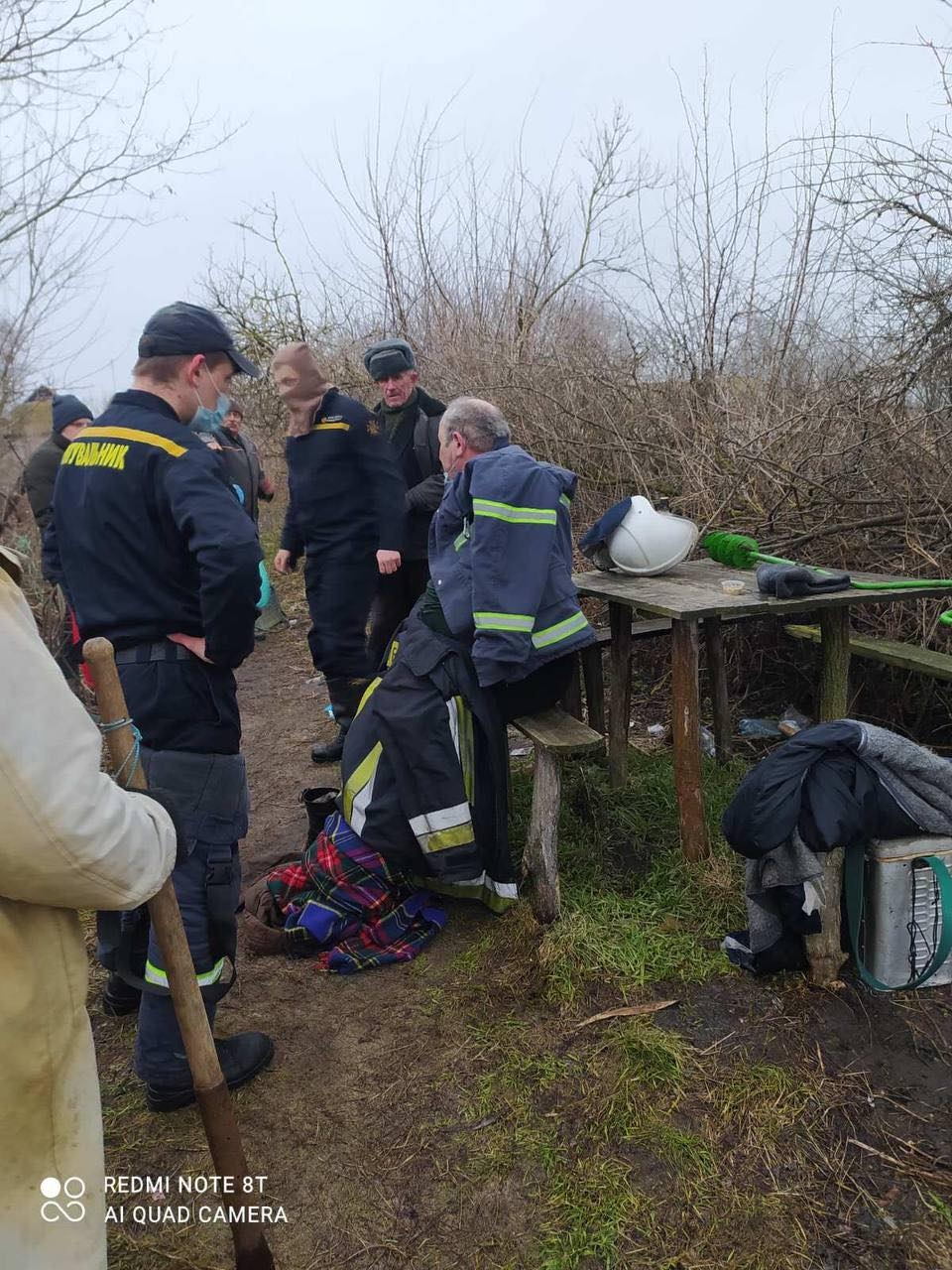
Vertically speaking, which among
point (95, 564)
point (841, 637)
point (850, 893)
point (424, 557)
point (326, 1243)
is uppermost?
point (95, 564)

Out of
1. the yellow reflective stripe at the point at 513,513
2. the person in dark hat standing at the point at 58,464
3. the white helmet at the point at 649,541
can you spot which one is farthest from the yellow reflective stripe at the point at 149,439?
the person in dark hat standing at the point at 58,464

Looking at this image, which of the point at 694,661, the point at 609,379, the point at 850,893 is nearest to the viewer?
the point at 850,893

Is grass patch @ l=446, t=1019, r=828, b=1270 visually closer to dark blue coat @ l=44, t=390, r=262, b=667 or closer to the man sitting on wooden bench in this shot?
the man sitting on wooden bench

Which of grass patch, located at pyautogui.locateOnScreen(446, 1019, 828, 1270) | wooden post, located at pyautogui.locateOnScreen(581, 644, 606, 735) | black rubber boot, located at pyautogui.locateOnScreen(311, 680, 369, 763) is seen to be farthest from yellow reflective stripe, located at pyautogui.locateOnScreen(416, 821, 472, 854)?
black rubber boot, located at pyautogui.locateOnScreen(311, 680, 369, 763)

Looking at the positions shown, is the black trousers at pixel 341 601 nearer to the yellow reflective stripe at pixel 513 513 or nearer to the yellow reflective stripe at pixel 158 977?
the yellow reflective stripe at pixel 513 513

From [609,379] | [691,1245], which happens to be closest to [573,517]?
[609,379]

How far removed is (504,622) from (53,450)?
418cm

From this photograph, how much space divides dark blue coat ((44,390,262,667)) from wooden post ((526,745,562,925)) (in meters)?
1.26

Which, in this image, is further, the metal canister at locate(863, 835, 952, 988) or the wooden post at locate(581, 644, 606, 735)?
the wooden post at locate(581, 644, 606, 735)

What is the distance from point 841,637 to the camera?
369 centimetres

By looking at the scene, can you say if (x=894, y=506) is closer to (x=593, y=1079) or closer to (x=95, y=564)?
(x=593, y=1079)

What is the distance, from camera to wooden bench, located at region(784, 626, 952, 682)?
12.1 feet

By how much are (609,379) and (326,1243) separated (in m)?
5.52

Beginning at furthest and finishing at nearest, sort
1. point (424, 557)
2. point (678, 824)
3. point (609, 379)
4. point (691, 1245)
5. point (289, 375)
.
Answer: point (609, 379) < point (424, 557) < point (289, 375) < point (678, 824) < point (691, 1245)
